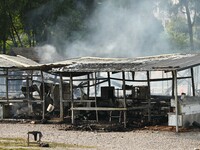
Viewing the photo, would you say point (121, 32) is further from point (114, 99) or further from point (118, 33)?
point (114, 99)

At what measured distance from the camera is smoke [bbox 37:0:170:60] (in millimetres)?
42062

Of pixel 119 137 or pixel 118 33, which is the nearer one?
pixel 119 137

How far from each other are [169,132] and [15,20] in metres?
31.1

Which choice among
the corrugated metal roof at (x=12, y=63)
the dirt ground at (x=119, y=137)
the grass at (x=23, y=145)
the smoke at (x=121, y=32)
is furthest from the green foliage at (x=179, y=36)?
the grass at (x=23, y=145)

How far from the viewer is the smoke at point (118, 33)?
138ft

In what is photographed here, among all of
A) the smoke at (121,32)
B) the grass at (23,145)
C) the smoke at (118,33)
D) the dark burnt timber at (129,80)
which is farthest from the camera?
the smoke at (121,32)

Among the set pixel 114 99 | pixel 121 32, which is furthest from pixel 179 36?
pixel 114 99

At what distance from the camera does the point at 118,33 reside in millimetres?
45750

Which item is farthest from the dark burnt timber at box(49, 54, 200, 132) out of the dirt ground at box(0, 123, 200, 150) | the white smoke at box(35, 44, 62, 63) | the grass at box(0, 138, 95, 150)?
the white smoke at box(35, 44, 62, 63)

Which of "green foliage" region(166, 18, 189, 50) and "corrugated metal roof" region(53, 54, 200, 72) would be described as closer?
"corrugated metal roof" region(53, 54, 200, 72)

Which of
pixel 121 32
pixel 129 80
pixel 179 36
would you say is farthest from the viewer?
pixel 179 36

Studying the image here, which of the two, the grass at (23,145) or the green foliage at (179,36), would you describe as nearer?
the grass at (23,145)

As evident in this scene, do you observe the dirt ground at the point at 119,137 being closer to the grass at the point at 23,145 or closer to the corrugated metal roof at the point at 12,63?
the grass at the point at 23,145

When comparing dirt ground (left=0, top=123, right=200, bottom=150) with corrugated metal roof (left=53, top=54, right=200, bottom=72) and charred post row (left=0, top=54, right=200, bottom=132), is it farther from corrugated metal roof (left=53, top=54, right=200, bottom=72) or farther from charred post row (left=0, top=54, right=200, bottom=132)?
corrugated metal roof (left=53, top=54, right=200, bottom=72)
